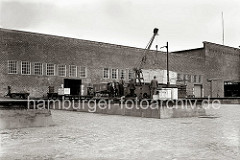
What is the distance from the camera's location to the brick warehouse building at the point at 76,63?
27.3 m

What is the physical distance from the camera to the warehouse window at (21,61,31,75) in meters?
27.9

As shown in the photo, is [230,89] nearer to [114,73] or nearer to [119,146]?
[114,73]

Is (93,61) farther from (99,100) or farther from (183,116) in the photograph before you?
(183,116)

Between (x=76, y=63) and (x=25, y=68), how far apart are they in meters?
5.72

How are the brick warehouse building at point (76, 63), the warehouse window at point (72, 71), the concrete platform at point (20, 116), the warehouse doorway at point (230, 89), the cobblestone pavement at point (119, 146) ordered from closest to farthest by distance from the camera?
1. the cobblestone pavement at point (119, 146)
2. the concrete platform at point (20, 116)
3. the brick warehouse building at point (76, 63)
4. the warehouse window at point (72, 71)
5. the warehouse doorway at point (230, 89)

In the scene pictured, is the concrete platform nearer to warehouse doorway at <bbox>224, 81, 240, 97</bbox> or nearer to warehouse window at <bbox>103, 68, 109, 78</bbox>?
warehouse window at <bbox>103, 68, 109, 78</bbox>

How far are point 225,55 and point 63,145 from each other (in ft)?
157

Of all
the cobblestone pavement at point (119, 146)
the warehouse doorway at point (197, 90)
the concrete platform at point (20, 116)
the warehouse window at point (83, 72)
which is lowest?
the cobblestone pavement at point (119, 146)

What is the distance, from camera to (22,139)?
6.94m

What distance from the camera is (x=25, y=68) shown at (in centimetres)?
2808

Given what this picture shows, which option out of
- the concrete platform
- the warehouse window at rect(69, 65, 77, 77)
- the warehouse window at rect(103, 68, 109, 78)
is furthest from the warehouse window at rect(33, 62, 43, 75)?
the concrete platform

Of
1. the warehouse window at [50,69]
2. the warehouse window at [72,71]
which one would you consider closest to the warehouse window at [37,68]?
the warehouse window at [50,69]

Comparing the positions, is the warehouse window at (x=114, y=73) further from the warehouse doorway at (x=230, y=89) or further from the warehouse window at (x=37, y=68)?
the warehouse doorway at (x=230, y=89)

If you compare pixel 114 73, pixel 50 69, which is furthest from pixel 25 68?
pixel 114 73
